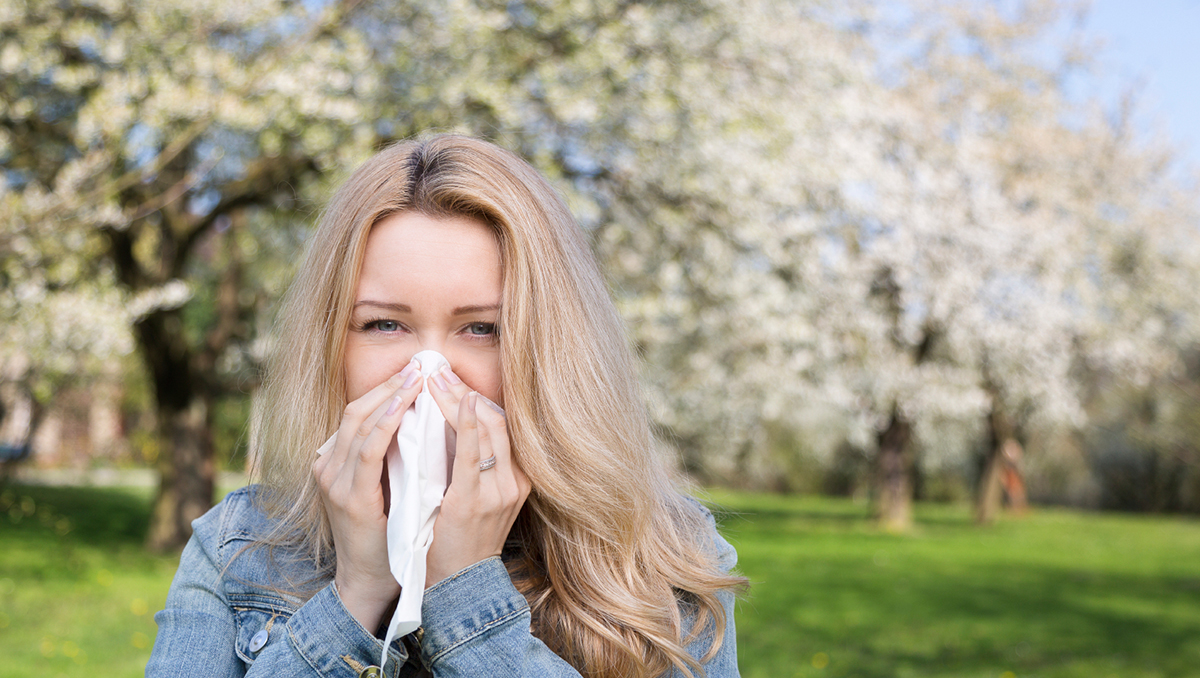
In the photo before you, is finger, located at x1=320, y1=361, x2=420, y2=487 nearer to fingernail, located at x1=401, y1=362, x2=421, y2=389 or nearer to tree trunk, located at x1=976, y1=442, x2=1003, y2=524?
fingernail, located at x1=401, y1=362, x2=421, y2=389

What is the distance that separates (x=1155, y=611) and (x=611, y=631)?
30.4ft

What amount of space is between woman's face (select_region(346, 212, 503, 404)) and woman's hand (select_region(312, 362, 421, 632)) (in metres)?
0.07

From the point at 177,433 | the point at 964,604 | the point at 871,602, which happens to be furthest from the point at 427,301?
the point at 177,433

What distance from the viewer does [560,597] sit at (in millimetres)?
1582

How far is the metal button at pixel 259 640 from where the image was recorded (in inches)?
58.6

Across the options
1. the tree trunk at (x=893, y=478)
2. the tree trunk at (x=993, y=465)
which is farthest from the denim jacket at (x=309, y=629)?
the tree trunk at (x=993, y=465)

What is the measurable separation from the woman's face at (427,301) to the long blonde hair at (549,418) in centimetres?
2

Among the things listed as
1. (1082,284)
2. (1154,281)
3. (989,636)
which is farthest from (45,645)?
(1154,281)

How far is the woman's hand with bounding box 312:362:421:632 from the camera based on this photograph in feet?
4.56

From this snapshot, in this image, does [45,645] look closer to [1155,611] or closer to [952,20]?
[1155,611]

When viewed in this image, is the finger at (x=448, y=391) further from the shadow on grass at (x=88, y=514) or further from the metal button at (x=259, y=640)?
the shadow on grass at (x=88, y=514)

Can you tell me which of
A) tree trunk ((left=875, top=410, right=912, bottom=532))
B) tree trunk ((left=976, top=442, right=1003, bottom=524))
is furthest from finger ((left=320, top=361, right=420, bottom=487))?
tree trunk ((left=976, top=442, right=1003, bottom=524))

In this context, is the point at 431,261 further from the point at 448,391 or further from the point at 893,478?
the point at 893,478

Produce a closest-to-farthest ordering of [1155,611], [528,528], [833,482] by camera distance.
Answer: [528,528] → [1155,611] → [833,482]
